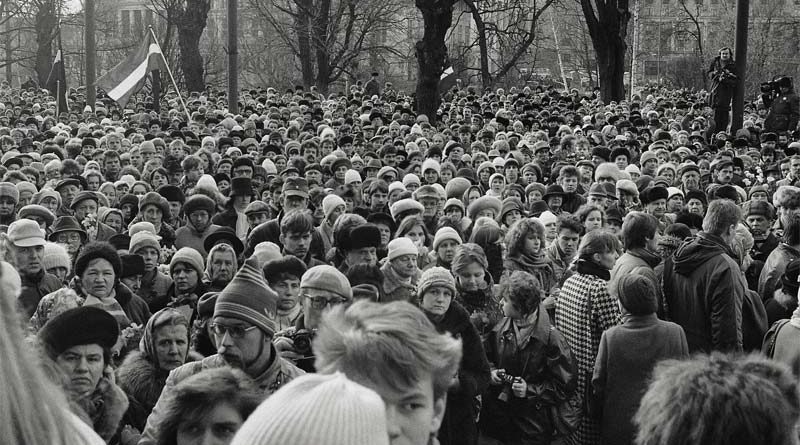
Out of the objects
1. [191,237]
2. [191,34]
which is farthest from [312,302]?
[191,34]

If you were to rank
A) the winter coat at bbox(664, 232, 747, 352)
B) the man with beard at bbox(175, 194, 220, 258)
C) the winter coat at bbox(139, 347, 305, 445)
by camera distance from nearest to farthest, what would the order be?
the winter coat at bbox(139, 347, 305, 445) < the winter coat at bbox(664, 232, 747, 352) < the man with beard at bbox(175, 194, 220, 258)

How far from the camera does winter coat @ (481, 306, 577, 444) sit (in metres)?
5.68

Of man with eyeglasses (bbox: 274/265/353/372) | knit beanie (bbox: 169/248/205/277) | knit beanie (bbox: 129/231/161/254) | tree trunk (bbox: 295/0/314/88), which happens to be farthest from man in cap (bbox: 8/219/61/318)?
tree trunk (bbox: 295/0/314/88)

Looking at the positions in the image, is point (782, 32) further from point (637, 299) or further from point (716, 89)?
point (637, 299)

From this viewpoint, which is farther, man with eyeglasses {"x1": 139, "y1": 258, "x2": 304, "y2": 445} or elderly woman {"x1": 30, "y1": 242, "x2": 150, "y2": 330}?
elderly woman {"x1": 30, "y1": 242, "x2": 150, "y2": 330}

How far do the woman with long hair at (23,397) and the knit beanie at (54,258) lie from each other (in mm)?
6040

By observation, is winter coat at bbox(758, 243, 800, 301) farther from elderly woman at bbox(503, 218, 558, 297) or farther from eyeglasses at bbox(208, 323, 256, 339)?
eyeglasses at bbox(208, 323, 256, 339)

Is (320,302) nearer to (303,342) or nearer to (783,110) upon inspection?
(303,342)

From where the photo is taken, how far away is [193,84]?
3688 centimetres

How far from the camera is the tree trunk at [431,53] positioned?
24609mm

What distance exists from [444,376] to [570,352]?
2.89m

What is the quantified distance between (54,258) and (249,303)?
362 cm

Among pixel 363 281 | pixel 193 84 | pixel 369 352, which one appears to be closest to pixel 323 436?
pixel 369 352

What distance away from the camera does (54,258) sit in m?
7.52
